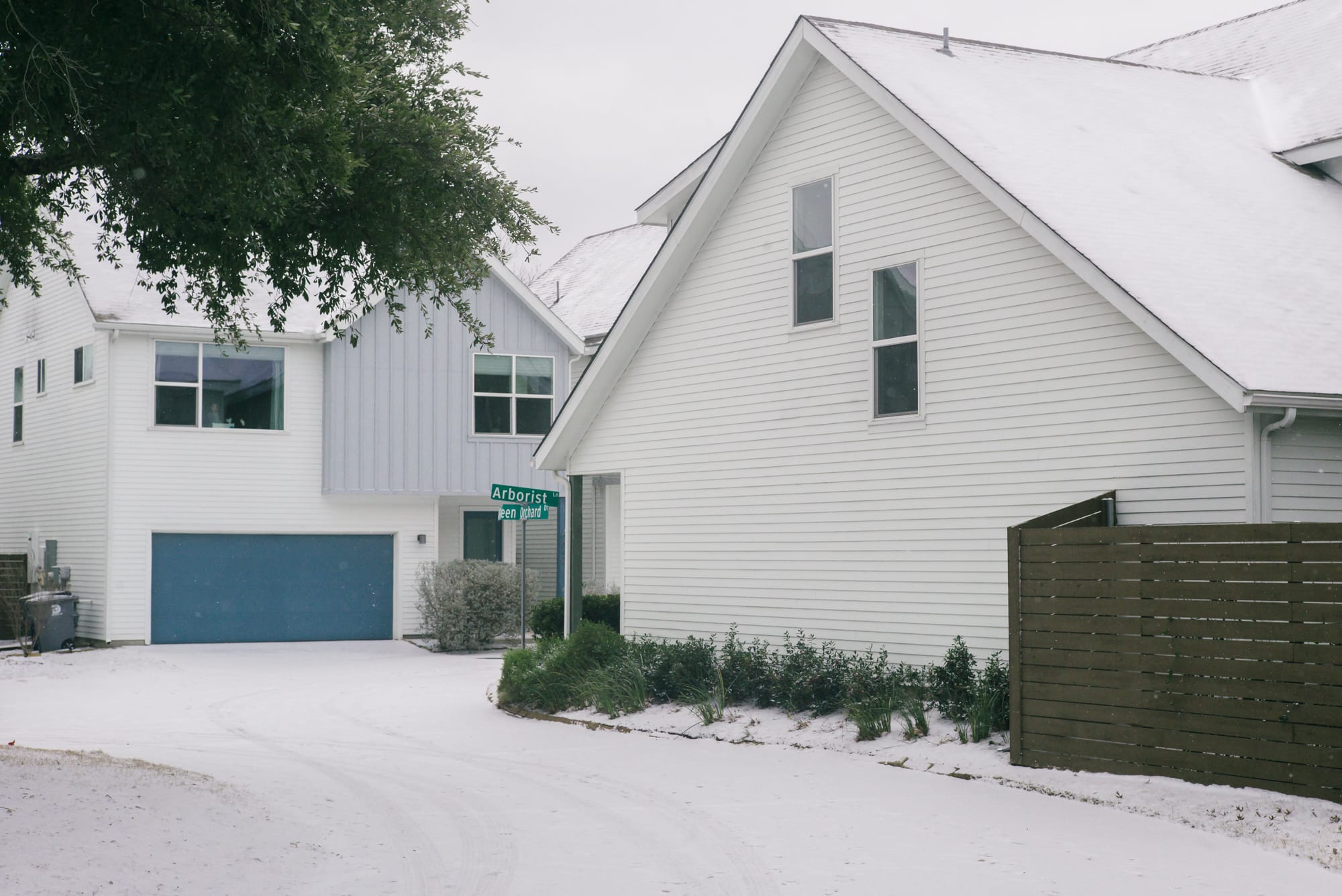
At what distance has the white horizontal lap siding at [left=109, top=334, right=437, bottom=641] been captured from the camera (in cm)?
2714

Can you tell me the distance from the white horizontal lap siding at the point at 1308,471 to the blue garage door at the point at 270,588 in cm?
2109

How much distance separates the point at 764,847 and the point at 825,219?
349 inches

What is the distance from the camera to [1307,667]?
9820mm

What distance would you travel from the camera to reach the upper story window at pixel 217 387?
2761 cm

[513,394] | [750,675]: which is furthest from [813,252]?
[513,394]

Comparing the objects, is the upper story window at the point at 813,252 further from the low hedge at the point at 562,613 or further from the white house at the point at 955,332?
the low hedge at the point at 562,613

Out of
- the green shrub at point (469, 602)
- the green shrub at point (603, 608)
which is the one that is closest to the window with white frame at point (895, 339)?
the green shrub at point (603, 608)

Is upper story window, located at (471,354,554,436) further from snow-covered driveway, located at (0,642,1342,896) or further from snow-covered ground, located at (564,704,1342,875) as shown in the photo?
snow-covered ground, located at (564,704,1342,875)

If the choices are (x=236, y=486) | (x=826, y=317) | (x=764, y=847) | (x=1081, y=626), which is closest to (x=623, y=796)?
(x=764, y=847)

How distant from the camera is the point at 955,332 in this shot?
14.6m

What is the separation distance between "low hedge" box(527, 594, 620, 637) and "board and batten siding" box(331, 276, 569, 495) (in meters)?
4.21

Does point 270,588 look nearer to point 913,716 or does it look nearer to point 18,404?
point 18,404

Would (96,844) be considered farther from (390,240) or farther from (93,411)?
(93,411)

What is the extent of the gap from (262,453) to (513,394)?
17.6 ft
